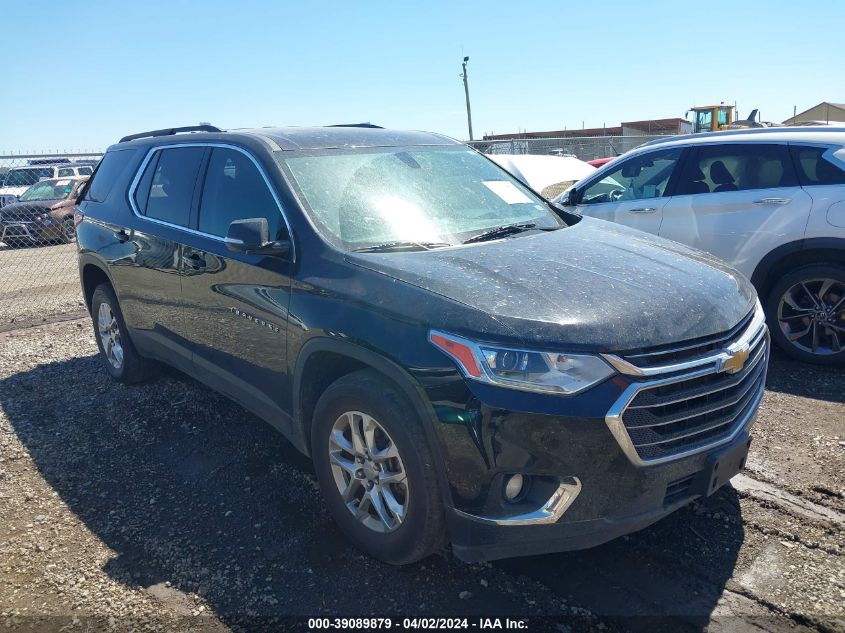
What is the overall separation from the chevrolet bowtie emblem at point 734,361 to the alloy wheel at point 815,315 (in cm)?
292

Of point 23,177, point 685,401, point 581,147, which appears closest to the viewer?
point 685,401

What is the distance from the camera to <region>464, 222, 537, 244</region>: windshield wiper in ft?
11.5

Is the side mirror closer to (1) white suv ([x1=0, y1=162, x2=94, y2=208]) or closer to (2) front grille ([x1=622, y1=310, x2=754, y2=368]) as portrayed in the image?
(2) front grille ([x1=622, y1=310, x2=754, y2=368])

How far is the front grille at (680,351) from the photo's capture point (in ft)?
8.28

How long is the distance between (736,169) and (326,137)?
372 centimetres

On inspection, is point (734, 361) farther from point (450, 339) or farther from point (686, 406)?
point (450, 339)

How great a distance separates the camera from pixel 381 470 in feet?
9.59

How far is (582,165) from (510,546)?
39.6ft

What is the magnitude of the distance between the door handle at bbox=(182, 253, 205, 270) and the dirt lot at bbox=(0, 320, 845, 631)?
3.85 feet

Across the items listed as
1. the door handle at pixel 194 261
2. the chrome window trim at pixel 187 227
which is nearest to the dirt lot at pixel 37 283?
A: the chrome window trim at pixel 187 227

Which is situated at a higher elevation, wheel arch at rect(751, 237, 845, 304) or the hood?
the hood

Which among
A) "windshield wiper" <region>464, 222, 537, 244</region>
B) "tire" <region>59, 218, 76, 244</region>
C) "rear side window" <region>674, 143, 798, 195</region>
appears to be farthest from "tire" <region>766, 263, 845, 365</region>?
"tire" <region>59, 218, 76, 244</region>

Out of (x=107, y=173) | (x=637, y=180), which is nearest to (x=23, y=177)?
(x=107, y=173)

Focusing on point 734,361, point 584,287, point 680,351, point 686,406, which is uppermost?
point 584,287
